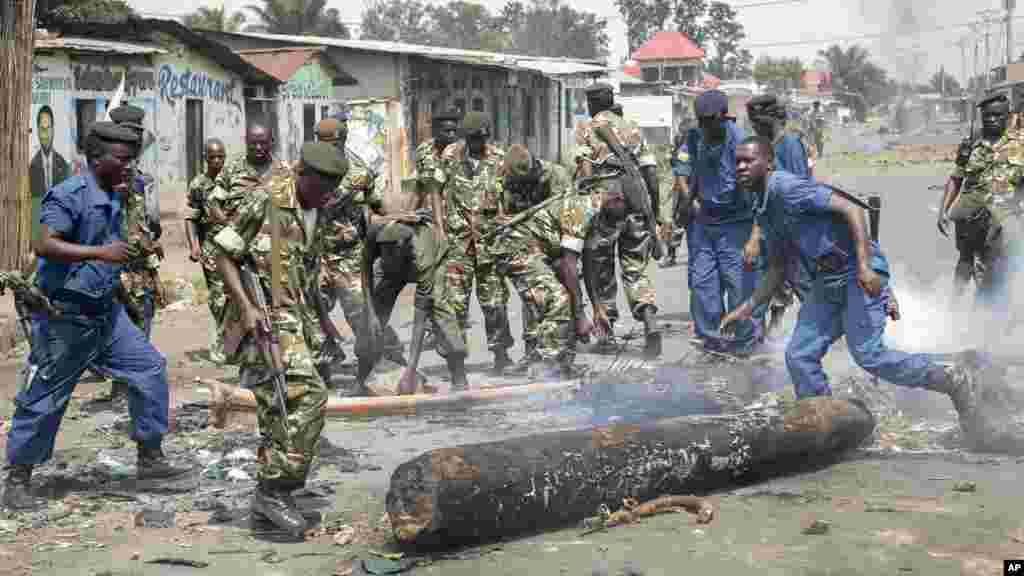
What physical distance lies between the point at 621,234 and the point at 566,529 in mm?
4959

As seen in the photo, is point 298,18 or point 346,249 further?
point 298,18

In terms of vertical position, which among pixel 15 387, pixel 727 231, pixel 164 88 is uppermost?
pixel 164 88

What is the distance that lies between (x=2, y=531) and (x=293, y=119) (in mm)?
20727

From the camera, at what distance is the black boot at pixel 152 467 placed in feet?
21.4

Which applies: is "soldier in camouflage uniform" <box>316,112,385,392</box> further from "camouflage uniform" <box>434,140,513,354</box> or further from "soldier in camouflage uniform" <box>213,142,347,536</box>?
"soldier in camouflage uniform" <box>213,142,347,536</box>

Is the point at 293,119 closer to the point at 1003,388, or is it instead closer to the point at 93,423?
the point at 93,423

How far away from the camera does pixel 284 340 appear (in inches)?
214

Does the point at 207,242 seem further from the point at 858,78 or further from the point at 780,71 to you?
the point at 858,78

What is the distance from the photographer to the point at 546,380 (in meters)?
9.00

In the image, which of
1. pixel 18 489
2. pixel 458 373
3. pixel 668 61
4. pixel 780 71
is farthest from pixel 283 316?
pixel 780 71

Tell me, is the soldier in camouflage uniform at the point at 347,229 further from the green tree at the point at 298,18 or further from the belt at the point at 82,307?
the green tree at the point at 298,18

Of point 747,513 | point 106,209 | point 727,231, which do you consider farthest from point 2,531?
point 727,231

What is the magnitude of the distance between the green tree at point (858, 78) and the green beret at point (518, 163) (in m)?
108

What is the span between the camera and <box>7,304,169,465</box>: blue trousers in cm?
607
